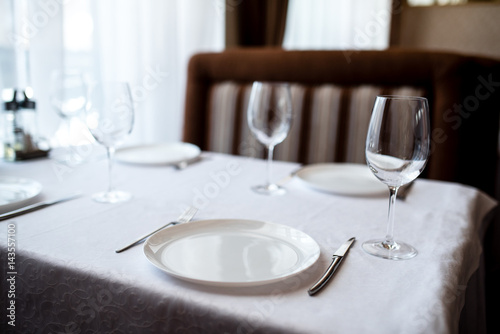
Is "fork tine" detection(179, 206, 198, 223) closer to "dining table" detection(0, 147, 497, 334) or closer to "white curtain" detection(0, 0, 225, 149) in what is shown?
"dining table" detection(0, 147, 497, 334)

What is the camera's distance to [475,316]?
33.3 inches

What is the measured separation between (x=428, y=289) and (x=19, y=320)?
21.1 inches

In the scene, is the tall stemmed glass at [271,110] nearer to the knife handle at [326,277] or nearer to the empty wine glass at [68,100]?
the knife handle at [326,277]

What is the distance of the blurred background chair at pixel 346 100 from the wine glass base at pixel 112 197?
2.99ft

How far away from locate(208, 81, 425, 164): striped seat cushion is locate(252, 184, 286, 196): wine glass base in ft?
2.43

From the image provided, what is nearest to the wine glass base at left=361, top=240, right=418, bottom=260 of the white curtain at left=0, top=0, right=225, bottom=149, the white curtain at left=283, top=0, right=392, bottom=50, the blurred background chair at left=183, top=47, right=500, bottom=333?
the blurred background chair at left=183, top=47, right=500, bottom=333

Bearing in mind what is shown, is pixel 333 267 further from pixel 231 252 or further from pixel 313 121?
pixel 313 121

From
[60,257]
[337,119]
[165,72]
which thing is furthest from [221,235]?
[165,72]

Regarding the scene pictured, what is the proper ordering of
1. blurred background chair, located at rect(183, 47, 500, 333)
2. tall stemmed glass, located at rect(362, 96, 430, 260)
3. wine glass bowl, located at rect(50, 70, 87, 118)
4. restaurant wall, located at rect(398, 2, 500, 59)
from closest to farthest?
tall stemmed glass, located at rect(362, 96, 430, 260) → wine glass bowl, located at rect(50, 70, 87, 118) → blurred background chair, located at rect(183, 47, 500, 333) → restaurant wall, located at rect(398, 2, 500, 59)

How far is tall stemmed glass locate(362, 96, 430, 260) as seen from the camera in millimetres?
569

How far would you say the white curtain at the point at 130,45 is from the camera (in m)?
1.59

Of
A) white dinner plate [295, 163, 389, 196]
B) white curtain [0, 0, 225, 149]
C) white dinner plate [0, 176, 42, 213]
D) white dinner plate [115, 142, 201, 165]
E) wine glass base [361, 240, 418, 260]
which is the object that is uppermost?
white curtain [0, 0, 225, 149]

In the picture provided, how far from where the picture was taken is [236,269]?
1.73 ft

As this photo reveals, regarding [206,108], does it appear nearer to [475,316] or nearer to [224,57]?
[224,57]
